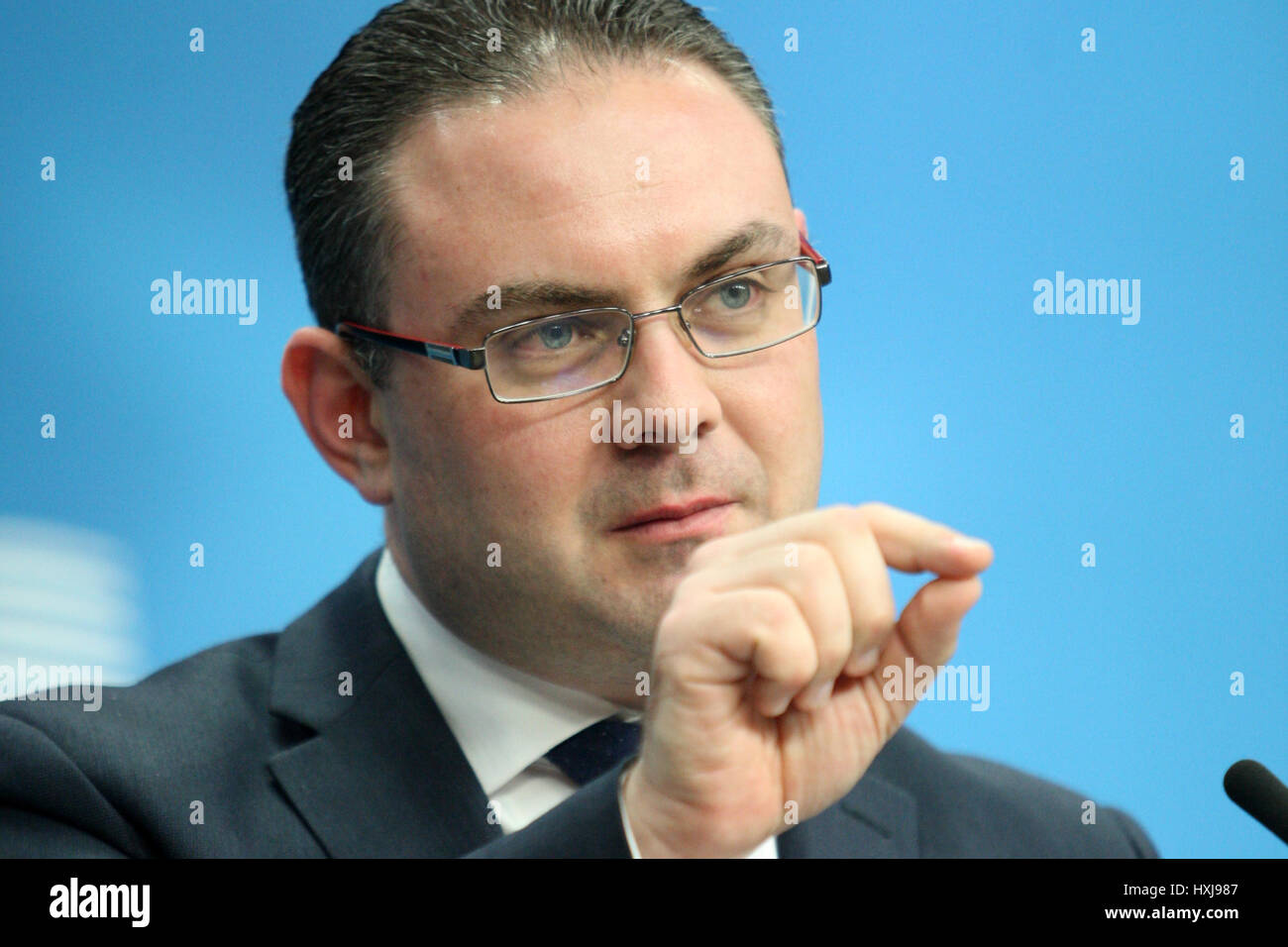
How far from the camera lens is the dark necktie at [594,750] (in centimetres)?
193

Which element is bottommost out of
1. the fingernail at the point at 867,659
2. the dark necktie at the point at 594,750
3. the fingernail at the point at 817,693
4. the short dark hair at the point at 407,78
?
the dark necktie at the point at 594,750

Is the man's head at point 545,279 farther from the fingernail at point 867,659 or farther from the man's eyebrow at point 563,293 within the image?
the fingernail at point 867,659

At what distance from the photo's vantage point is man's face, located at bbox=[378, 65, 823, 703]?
5.94 feet

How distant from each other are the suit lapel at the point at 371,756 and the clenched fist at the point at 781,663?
0.55 metres

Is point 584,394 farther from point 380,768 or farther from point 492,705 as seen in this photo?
point 380,768

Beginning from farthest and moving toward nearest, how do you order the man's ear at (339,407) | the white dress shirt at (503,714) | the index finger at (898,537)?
1. the man's ear at (339,407)
2. the white dress shirt at (503,714)
3. the index finger at (898,537)

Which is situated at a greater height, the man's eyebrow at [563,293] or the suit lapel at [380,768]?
the man's eyebrow at [563,293]

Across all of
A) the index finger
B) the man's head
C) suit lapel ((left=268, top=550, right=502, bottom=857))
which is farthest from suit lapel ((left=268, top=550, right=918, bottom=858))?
the index finger

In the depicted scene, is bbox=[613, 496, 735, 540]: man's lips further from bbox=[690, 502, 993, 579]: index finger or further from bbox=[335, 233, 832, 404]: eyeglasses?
bbox=[690, 502, 993, 579]: index finger

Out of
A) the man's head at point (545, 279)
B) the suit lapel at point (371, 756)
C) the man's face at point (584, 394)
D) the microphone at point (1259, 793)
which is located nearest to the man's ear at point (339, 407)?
the man's head at point (545, 279)

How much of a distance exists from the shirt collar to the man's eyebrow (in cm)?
48

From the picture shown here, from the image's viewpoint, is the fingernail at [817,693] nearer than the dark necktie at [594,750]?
Yes

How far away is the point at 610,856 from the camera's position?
4.42 ft
